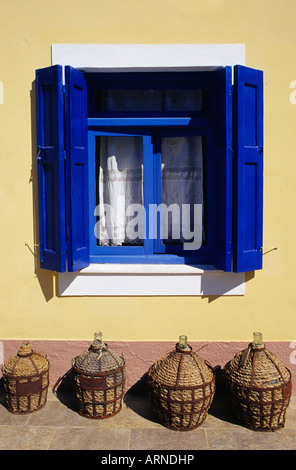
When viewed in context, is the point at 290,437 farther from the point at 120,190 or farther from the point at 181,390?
the point at 120,190

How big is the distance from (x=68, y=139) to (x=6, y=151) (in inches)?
26.8

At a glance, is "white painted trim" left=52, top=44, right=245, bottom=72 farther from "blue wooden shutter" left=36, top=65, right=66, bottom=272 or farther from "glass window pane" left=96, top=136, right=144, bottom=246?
"glass window pane" left=96, top=136, right=144, bottom=246

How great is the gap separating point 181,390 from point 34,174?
234 cm

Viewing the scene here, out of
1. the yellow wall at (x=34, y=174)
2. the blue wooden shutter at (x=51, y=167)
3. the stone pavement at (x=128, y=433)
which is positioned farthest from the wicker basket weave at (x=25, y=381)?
the blue wooden shutter at (x=51, y=167)

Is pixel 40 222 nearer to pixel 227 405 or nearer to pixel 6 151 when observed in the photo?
pixel 6 151

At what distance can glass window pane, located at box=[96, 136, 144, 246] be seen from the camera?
16.2ft

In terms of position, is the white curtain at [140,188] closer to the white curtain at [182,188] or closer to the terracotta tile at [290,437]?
the white curtain at [182,188]

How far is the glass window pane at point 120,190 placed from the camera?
4934 millimetres

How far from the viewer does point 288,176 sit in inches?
181

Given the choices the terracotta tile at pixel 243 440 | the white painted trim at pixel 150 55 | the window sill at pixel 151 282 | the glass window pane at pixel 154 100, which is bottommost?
the terracotta tile at pixel 243 440

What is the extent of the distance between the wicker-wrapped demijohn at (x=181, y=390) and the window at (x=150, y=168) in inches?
37.0

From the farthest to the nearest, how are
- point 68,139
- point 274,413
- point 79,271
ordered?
point 79,271, point 68,139, point 274,413

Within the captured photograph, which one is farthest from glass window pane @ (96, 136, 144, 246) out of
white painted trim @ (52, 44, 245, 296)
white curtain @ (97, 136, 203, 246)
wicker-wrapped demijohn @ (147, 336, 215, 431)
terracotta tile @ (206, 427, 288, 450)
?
terracotta tile @ (206, 427, 288, 450)

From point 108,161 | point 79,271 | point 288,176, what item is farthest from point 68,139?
point 288,176
